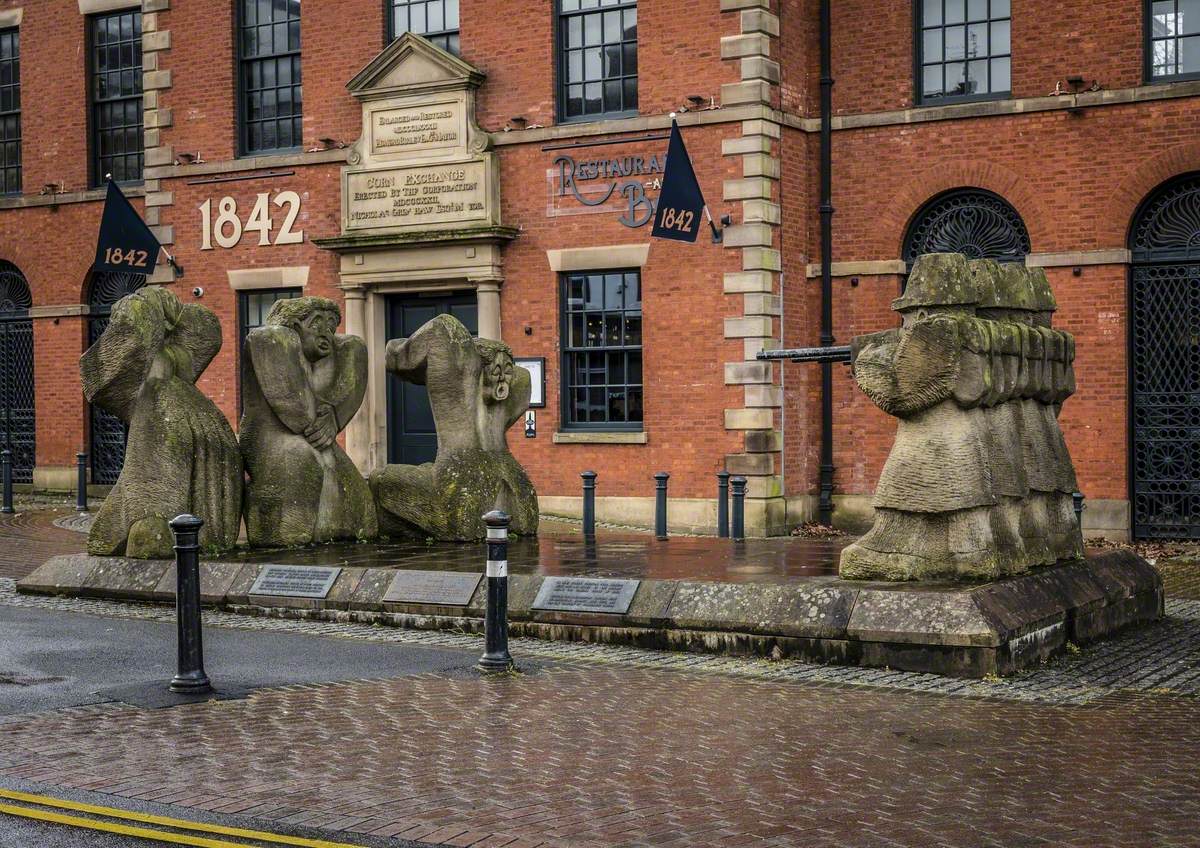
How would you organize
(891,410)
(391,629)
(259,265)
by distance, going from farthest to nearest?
1. (259,265)
2. (391,629)
3. (891,410)

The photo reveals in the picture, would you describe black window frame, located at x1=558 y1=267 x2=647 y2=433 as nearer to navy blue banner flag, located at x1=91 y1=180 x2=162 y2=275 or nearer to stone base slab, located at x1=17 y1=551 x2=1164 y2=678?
navy blue banner flag, located at x1=91 y1=180 x2=162 y2=275

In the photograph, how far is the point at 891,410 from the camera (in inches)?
428

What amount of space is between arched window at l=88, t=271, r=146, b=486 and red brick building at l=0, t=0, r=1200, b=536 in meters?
1.85

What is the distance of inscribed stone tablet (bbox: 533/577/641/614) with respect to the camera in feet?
37.2

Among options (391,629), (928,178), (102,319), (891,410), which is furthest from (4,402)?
(891,410)

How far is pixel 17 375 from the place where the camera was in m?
27.4

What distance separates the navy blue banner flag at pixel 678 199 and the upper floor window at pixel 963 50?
10.7 ft

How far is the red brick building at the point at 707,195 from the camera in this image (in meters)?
19.3

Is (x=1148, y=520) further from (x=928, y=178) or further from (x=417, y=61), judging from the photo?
(x=417, y=61)

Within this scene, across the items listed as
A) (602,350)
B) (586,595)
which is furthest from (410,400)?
(586,595)

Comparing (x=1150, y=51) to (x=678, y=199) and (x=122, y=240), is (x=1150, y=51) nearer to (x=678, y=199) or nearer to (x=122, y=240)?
(x=678, y=199)

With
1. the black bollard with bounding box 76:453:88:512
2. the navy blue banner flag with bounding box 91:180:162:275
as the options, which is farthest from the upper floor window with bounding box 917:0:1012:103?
the black bollard with bounding box 76:453:88:512

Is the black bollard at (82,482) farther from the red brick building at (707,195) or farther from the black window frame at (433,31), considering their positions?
the black window frame at (433,31)

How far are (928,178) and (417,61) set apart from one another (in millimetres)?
7148
